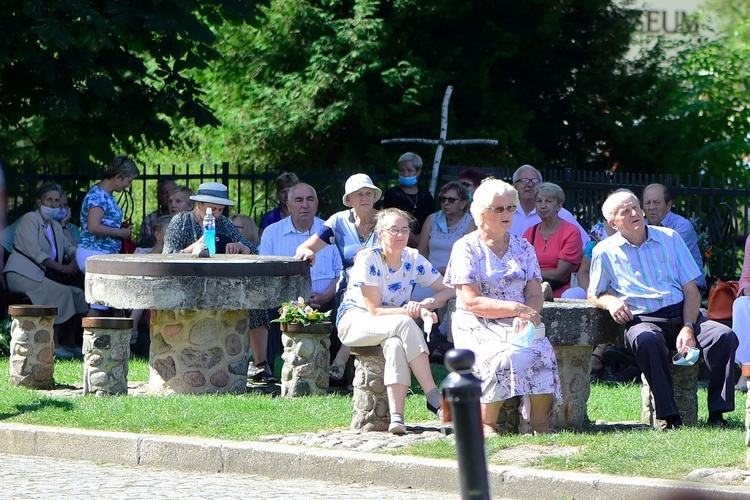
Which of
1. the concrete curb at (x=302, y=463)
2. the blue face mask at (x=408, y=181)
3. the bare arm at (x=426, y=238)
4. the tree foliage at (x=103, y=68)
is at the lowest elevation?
the concrete curb at (x=302, y=463)

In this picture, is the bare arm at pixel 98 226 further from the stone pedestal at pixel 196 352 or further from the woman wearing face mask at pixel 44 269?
the stone pedestal at pixel 196 352

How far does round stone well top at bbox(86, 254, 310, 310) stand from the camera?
8898mm

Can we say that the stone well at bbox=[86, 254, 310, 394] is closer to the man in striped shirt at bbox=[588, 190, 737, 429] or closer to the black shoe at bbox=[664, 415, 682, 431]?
the man in striped shirt at bbox=[588, 190, 737, 429]

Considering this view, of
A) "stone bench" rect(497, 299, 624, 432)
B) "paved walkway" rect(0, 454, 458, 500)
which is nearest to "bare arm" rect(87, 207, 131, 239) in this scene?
"paved walkway" rect(0, 454, 458, 500)

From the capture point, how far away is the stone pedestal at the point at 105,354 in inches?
362

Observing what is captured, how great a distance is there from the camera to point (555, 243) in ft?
35.1

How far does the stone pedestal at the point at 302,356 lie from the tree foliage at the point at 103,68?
4.68 metres

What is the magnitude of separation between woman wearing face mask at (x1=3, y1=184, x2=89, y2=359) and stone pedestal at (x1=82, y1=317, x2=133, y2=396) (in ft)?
8.08

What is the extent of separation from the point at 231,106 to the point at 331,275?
1230 cm

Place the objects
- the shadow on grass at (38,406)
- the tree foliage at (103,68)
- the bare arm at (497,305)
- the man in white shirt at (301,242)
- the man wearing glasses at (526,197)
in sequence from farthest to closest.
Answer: the tree foliage at (103,68) < the man wearing glasses at (526,197) < the man in white shirt at (301,242) < the shadow on grass at (38,406) < the bare arm at (497,305)

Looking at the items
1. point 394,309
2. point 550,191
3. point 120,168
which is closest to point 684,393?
Answer: point 394,309

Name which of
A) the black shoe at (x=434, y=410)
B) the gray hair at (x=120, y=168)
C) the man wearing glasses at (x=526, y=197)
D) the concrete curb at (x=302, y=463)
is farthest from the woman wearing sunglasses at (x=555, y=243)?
the concrete curb at (x=302, y=463)

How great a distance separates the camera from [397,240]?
8.11 m

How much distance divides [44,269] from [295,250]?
270cm
